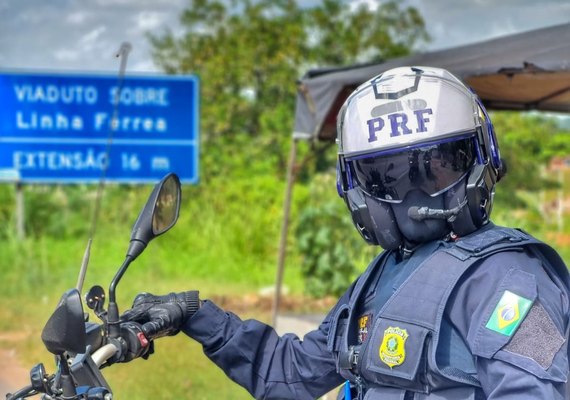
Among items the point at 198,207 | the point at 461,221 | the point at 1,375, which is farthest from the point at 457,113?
the point at 198,207

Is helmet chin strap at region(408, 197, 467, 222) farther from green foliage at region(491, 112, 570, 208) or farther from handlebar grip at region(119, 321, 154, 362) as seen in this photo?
green foliage at region(491, 112, 570, 208)

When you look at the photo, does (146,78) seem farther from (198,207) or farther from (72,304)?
(72,304)

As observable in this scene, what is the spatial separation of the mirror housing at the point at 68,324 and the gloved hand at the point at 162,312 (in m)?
0.45

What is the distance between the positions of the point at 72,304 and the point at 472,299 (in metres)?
0.76

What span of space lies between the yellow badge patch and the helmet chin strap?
0.25 metres

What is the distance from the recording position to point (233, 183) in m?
12.6

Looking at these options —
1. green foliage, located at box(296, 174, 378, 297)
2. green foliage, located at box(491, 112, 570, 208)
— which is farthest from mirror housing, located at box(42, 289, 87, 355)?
green foliage, located at box(491, 112, 570, 208)

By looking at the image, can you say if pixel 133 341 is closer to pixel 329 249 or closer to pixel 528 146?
pixel 329 249

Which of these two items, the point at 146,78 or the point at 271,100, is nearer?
the point at 146,78

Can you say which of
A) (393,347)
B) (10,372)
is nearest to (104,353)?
(393,347)

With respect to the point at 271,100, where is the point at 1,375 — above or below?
below

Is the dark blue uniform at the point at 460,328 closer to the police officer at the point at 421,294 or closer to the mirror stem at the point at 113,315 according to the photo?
the police officer at the point at 421,294

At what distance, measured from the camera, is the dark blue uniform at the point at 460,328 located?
5.90ft

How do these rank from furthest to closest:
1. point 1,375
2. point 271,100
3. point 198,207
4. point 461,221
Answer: point 271,100
point 198,207
point 1,375
point 461,221
